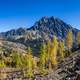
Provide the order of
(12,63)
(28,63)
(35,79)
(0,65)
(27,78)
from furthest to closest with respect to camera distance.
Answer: (12,63) → (0,65) → (28,63) → (27,78) → (35,79)

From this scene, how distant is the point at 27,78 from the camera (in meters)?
119

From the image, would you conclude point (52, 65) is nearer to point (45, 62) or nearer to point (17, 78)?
point (45, 62)

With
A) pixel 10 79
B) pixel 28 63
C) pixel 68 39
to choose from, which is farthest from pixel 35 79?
pixel 68 39

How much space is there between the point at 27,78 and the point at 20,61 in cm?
4822

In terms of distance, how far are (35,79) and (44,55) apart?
121 feet

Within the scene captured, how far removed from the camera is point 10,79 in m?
120

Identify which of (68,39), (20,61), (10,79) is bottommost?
(10,79)

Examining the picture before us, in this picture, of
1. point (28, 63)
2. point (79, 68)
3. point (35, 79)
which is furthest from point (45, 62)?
point (79, 68)

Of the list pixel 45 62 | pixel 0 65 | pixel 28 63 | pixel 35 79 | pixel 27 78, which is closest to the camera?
pixel 35 79

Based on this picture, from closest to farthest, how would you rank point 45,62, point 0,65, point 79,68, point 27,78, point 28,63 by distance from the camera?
1. point 79,68
2. point 27,78
3. point 28,63
4. point 45,62
5. point 0,65

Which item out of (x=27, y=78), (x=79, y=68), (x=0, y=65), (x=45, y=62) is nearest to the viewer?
(x=79, y=68)

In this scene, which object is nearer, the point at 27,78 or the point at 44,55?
the point at 27,78

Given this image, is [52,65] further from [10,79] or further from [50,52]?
[10,79]

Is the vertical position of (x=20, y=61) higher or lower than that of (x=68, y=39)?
lower
